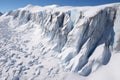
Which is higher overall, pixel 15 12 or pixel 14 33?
pixel 15 12

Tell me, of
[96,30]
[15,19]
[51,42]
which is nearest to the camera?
[96,30]

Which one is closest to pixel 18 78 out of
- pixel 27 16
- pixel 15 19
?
pixel 27 16

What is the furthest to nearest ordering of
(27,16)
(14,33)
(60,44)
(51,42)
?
1. (27,16)
2. (14,33)
3. (51,42)
4. (60,44)

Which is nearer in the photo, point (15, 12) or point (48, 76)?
point (48, 76)

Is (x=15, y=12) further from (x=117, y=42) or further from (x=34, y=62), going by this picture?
(x=117, y=42)

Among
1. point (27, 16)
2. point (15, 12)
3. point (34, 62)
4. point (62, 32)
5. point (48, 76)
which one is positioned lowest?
point (48, 76)

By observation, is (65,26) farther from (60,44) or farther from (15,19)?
(15,19)
